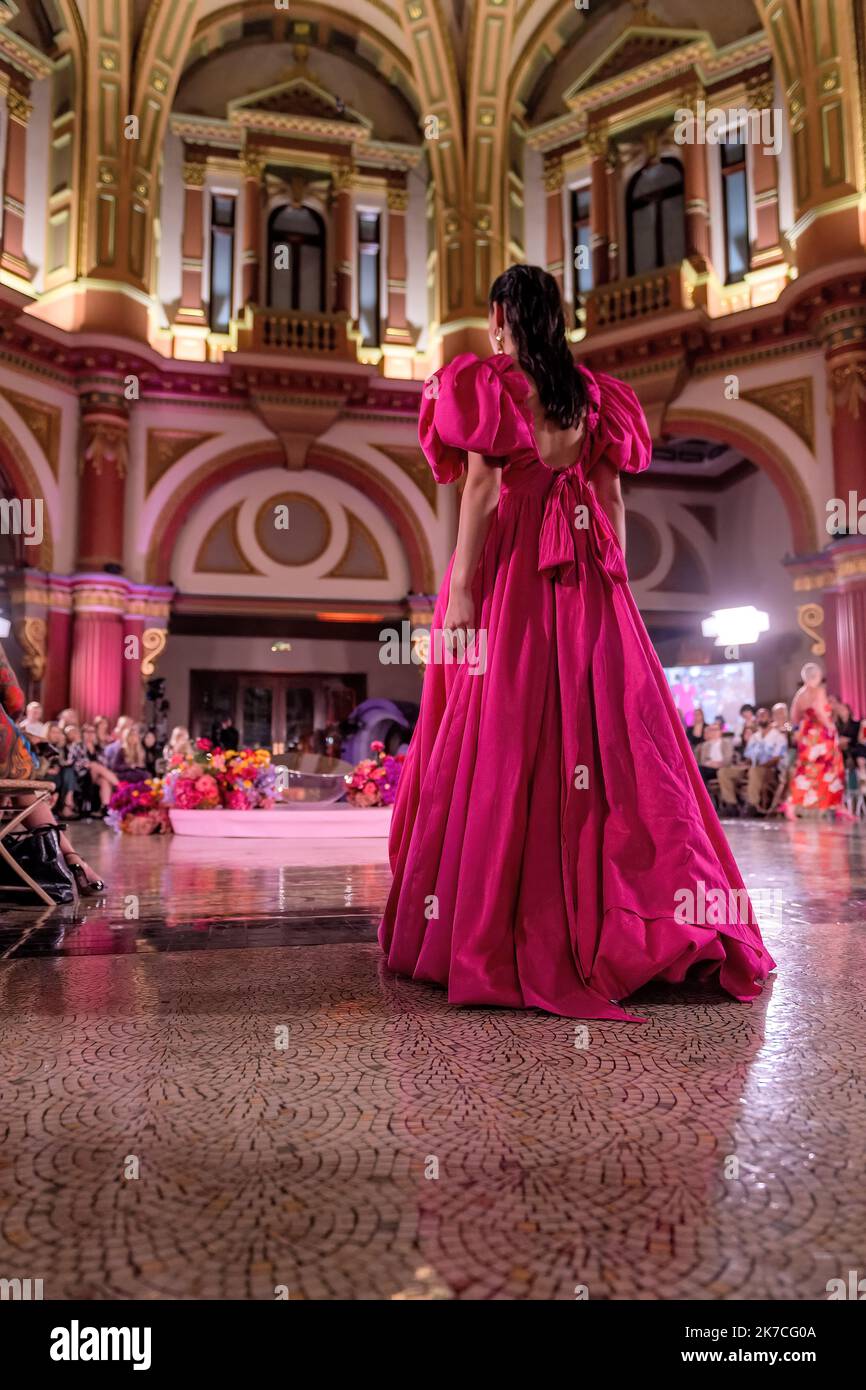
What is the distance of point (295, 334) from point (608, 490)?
12693 mm

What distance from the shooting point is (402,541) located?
14602 mm

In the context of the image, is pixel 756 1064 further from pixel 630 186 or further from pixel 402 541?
pixel 630 186

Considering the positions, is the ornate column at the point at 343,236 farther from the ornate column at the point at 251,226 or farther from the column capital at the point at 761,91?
the column capital at the point at 761,91

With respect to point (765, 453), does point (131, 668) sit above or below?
below

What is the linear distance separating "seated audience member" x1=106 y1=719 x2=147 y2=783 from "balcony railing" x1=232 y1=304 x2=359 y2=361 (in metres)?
6.06

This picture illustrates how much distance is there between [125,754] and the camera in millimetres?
11594

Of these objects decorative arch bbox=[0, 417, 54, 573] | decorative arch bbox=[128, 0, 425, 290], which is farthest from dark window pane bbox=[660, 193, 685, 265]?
decorative arch bbox=[0, 417, 54, 573]

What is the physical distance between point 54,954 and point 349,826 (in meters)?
5.14

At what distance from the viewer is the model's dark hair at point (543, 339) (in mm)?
2410

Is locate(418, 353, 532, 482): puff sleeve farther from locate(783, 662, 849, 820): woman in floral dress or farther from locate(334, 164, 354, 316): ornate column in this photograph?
locate(334, 164, 354, 316): ornate column

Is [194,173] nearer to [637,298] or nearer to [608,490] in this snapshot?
[637,298]

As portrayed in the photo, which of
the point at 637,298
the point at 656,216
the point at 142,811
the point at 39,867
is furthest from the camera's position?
the point at 656,216

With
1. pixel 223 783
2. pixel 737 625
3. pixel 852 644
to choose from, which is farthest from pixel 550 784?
pixel 737 625

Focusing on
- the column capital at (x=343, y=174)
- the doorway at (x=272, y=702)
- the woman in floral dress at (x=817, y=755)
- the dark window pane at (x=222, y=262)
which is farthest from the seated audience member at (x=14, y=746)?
the column capital at (x=343, y=174)
